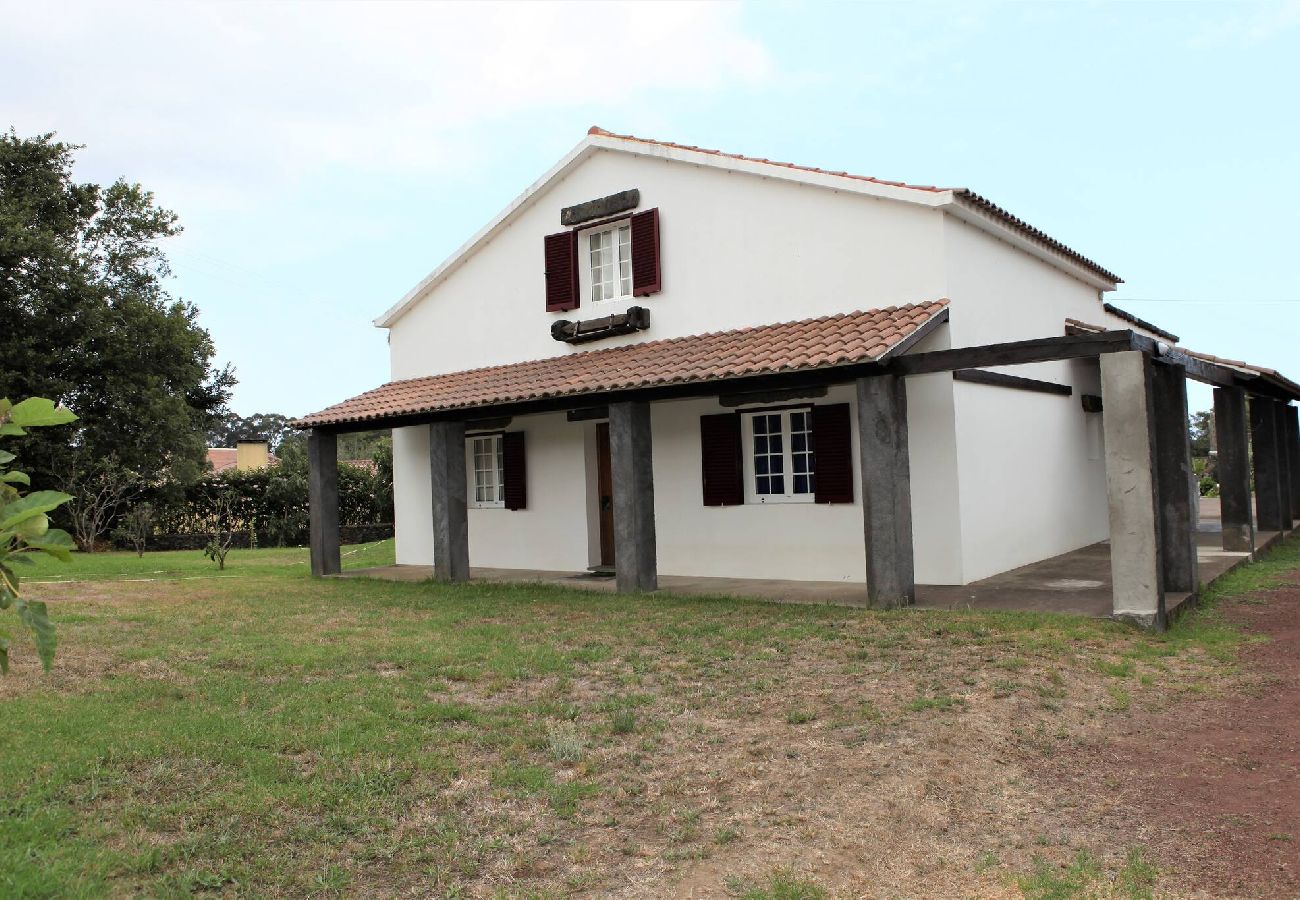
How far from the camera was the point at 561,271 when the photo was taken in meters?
14.0

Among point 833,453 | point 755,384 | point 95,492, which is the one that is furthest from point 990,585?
point 95,492

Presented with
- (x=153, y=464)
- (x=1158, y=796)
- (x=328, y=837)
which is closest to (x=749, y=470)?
(x=1158, y=796)

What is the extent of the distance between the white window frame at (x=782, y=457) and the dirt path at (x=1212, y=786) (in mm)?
5744

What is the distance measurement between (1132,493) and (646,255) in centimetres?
720

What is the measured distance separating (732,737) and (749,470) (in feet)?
22.6

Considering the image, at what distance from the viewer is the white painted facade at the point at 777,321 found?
425 inches

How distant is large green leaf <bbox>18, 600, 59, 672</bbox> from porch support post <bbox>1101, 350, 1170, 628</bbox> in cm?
794

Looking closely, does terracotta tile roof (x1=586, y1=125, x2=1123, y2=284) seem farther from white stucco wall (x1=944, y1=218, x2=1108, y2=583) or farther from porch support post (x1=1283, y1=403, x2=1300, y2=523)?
porch support post (x1=1283, y1=403, x2=1300, y2=523)

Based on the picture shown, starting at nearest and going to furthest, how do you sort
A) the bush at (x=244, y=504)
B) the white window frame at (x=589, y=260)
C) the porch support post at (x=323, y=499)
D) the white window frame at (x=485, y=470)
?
the white window frame at (x=589, y=260), the porch support post at (x=323, y=499), the white window frame at (x=485, y=470), the bush at (x=244, y=504)

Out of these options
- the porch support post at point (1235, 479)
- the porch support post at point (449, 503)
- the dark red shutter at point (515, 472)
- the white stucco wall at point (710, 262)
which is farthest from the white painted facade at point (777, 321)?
the porch support post at point (1235, 479)

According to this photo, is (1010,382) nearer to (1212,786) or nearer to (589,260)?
(589,260)

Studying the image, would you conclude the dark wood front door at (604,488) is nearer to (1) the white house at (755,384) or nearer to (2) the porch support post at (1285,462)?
(1) the white house at (755,384)

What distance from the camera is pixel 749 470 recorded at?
1222 cm

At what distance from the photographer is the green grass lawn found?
3.88 meters
